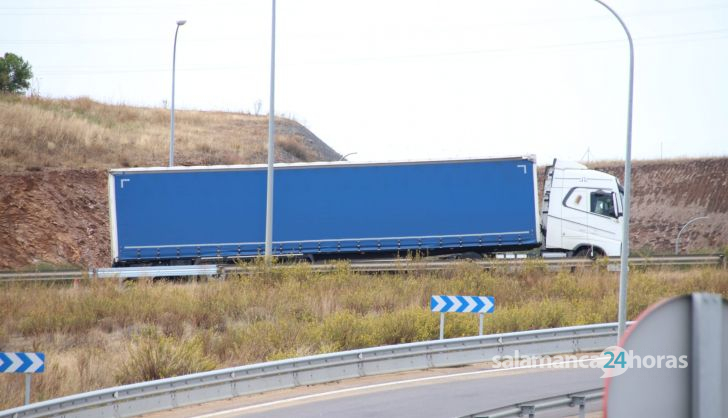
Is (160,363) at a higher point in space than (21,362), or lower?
lower

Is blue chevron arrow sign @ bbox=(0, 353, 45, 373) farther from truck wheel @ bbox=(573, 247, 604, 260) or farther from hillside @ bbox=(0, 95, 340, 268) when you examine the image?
hillside @ bbox=(0, 95, 340, 268)

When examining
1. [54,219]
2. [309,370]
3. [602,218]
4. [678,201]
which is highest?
[678,201]

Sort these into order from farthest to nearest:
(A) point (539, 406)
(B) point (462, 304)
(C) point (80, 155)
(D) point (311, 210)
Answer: (C) point (80, 155), (D) point (311, 210), (B) point (462, 304), (A) point (539, 406)

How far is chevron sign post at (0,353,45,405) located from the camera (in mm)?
12789

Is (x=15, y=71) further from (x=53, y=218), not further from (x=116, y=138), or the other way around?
(x=53, y=218)

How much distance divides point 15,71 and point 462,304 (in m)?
73.1

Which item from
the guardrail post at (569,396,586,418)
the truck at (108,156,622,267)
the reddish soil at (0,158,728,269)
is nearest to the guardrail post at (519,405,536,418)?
the guardrail post at (569,396,586,418)

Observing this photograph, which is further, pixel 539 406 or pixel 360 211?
pixel 360 211

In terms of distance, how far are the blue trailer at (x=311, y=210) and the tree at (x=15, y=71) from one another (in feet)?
181

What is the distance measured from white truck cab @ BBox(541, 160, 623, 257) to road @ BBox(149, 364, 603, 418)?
45.4 ft

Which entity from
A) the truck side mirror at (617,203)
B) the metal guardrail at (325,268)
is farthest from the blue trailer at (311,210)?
the truck side mirror at (617,203)

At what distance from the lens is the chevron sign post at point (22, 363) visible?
12.8 metres

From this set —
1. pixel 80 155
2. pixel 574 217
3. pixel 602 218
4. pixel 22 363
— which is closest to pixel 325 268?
pixel 574 217

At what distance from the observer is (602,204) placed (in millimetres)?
30016
